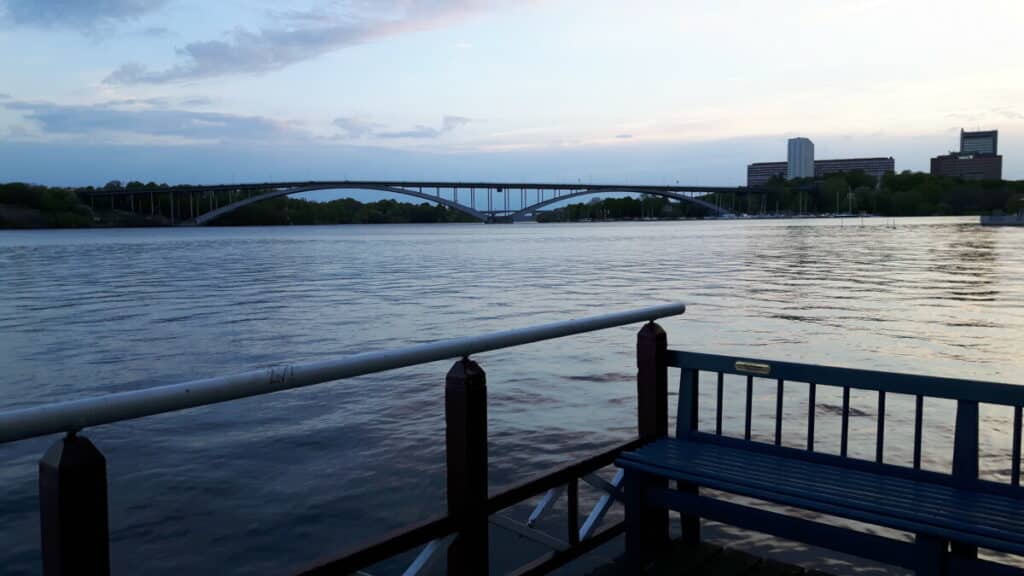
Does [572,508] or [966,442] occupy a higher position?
[966,442]

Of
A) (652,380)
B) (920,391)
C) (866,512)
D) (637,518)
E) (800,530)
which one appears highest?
(920,391)

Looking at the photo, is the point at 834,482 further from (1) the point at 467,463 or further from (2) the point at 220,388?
(2) the point at 220,388

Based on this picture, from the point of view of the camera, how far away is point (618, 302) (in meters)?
23.0

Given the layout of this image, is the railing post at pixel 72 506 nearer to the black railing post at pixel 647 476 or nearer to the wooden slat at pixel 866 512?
the wooden slat at pixel 866 512

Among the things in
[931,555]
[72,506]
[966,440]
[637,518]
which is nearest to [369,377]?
[637,518]

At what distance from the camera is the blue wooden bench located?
9.86 feet

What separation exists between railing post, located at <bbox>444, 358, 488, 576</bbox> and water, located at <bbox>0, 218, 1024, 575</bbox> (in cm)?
295

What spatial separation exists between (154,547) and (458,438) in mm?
3959

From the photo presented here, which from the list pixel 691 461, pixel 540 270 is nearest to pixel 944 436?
pixel 691 461

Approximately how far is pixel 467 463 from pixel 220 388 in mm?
1078

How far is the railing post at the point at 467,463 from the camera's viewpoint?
9.80 ft

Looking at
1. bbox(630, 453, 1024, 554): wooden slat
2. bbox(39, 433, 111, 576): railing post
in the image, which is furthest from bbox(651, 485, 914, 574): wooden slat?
bbox(39, 433, 111, 576): railing post

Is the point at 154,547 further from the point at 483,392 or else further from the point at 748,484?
the point at 748,484

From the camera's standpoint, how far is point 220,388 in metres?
2.24
